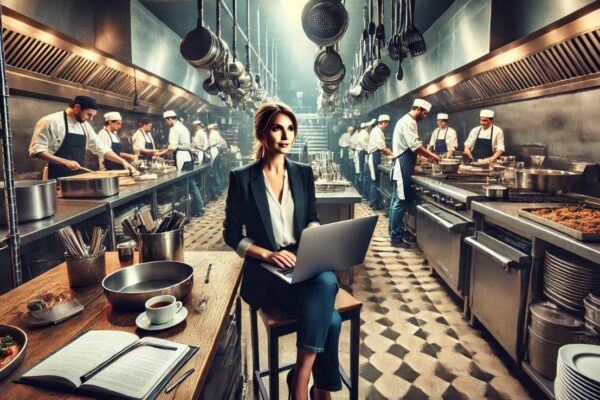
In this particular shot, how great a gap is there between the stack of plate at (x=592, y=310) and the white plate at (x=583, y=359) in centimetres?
38

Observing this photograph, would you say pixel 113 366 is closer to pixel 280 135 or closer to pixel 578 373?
pixel 280 135

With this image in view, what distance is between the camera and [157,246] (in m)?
1.48

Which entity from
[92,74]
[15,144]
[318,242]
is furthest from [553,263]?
[92,74]

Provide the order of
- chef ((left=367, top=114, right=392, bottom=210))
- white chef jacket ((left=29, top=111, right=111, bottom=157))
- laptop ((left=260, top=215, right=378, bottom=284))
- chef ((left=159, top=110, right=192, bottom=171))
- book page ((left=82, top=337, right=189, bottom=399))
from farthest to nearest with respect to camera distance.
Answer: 1. chef ((left=367, top=114, right=392, bottom=210))
2. chef ((left=159, top=110, right=192, bottom=171))
3. white chef jacket ((left=29, top=111, right=111, bottom=157))
4. laptop ((left=260, top=215, right=378, bottom=284))
5. book page ((left=82, top=337, right=189, bottom=399))

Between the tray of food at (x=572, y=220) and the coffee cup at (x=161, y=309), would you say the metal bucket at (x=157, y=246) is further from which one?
the tray of food at (x=572, y=220)

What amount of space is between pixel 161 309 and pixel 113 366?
0.21m

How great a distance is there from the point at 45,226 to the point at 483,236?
2.72 m

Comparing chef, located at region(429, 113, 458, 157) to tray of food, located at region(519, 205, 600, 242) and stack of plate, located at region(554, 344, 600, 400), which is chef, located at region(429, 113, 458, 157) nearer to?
tray of food, located at region(519, 205, 600, 242)

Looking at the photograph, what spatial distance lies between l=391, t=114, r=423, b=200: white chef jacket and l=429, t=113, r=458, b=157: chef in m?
1.76

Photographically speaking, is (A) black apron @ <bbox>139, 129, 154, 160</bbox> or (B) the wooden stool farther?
(A) black apron @ <bbox>139, 129, 154, 160</bbox>

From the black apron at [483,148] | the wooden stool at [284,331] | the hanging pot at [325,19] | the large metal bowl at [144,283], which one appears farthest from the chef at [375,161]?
the large metal bowl at [144,283]

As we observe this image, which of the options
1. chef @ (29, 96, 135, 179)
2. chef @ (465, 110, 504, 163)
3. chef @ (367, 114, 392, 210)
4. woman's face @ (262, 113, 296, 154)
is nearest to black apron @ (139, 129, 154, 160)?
chef @ (29, 96, 135, 179)

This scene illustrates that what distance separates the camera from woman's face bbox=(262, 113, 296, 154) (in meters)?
1.76

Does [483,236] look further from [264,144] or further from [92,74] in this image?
[92,74]
